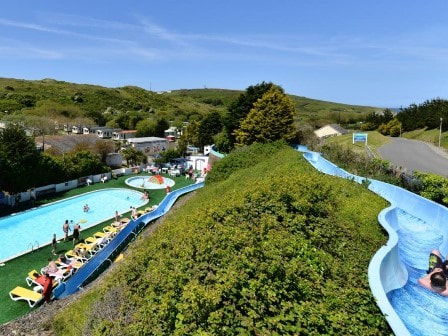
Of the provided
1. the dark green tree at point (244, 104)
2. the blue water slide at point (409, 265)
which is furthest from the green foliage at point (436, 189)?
the dark green tree at point (244, 104)

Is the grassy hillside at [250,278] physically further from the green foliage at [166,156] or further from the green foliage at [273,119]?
the green foliage at [166,156]

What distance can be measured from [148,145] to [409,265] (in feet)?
157

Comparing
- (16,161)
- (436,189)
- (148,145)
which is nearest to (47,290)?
(436,189)

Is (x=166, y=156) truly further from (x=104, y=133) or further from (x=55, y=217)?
(x=104, y=133)

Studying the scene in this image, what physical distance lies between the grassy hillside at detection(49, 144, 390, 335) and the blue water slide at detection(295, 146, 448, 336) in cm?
38

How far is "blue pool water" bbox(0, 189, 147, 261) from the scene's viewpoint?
19000 mm

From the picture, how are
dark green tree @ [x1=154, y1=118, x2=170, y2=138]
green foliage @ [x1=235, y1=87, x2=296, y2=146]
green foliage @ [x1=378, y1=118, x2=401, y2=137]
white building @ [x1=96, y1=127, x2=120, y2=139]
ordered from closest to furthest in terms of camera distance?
green foliage @ [x1=235, y1=87, x2=296, y2=146], green foliage @ [x1=378, y1=118, x2=401, y2=137], white building @ [x1=96, y1=127, x2=120, y2=139], dark green tree @ [x1=154, y1=118, x2=170, y2=138]

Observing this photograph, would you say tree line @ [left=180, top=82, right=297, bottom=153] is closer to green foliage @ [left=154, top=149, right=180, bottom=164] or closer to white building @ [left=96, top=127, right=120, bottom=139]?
green foliage @ [left=154, top=149, right=180, bottom=164]

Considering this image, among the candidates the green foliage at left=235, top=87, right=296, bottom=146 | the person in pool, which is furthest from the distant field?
the person in pool

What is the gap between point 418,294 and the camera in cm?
820

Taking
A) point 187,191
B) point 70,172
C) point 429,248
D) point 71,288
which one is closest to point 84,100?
point 70,172

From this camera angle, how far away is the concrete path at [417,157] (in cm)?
2450

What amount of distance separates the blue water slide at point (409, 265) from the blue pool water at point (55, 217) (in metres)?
17.2

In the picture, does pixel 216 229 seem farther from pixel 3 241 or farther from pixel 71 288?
pixel 3 241
